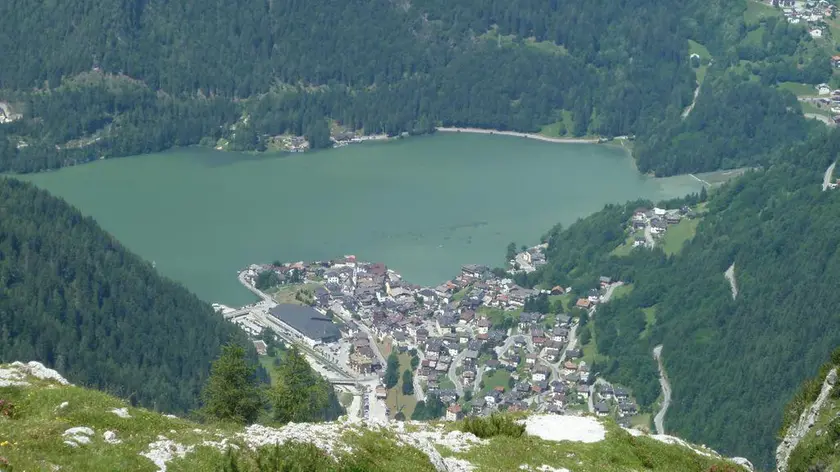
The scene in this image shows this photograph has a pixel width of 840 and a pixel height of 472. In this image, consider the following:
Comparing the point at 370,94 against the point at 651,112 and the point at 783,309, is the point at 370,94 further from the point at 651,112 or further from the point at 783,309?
the point at 783,309

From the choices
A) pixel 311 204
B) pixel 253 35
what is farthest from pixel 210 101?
pixel 311 204

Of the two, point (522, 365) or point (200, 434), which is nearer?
point (200, 434)

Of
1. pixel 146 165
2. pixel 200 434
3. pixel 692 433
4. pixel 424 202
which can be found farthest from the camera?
pixel 146 165

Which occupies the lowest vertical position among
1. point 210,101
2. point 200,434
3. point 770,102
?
point 210,101

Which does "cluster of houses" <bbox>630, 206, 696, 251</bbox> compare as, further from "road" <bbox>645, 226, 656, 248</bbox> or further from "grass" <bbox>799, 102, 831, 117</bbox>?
"grass" <bbox>799, 102, 831, 117</bbox>

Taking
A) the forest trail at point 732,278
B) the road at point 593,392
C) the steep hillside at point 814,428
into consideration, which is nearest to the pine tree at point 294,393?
the steep hillside at point 814,428

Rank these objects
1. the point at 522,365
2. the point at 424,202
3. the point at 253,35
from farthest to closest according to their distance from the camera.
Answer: the point at 253,35 < the point at 424,202 < the point at 522,365

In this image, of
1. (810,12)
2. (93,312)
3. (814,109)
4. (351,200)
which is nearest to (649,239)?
(351,200)

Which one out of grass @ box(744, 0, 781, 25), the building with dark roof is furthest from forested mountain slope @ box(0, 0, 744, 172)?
the building with dark roof
